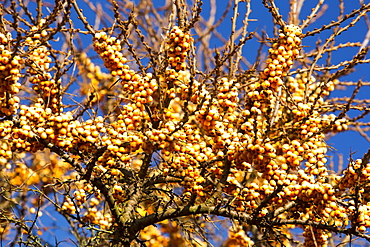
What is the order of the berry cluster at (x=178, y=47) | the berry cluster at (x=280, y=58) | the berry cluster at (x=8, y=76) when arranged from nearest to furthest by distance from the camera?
the berry cluster at (x=8, y=76) → the berry cluster at (x=280, y=58) → the berry cluster at (x=178, y=47)

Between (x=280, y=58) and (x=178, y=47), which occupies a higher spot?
(x=178, y=47)

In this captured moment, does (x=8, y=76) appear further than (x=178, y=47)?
No

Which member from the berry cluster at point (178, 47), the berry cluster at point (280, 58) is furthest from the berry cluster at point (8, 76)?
the berry cluster at point (280, 58)

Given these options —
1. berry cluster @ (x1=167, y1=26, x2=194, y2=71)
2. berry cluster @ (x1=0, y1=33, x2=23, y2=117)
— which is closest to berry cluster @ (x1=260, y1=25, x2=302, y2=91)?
berry cluster @ (x1=167, y1=26, x2=194, y2=71)

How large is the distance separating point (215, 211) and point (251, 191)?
0.38m

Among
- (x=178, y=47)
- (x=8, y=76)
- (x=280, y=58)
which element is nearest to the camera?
(x=8, y=76)

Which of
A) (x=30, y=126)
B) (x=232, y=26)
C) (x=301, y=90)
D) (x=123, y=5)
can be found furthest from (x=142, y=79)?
(x=123, y=5)

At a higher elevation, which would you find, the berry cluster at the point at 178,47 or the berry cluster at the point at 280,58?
the berry cluster at the point at 178,47

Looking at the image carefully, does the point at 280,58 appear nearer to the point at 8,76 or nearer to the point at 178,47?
the point at 178,47

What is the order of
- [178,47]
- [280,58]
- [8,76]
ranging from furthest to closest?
[178,47] → [280,58] → [8,76]

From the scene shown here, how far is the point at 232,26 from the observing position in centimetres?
507

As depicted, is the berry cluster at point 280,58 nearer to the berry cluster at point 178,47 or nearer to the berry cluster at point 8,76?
the berry cluster at point 178,47

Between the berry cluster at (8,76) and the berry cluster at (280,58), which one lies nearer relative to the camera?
the berry cluster at (8,76)

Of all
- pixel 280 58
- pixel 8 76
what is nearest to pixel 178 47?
pixel 280 58
